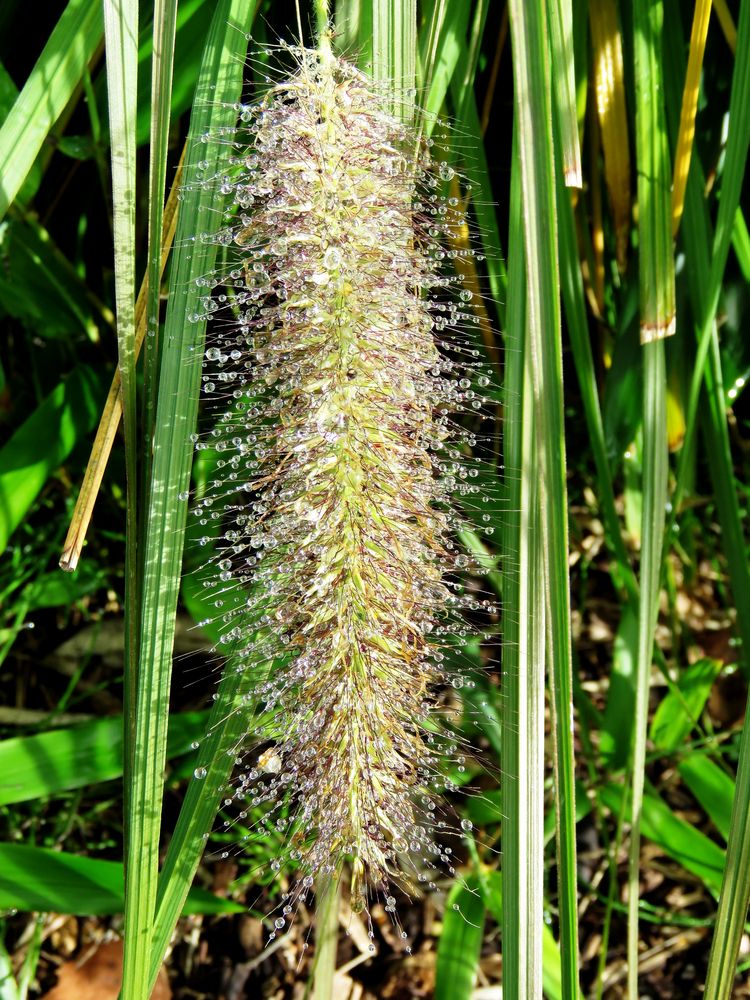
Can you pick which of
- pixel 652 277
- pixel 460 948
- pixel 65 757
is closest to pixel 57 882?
pixel 65 757

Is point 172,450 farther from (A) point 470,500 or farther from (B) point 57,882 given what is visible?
(B) point 57,882

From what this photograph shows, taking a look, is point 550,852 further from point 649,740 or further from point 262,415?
point 262,415

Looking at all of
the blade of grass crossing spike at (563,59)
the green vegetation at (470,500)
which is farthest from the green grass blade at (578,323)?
the blade of grass crossing spike at (563,59)

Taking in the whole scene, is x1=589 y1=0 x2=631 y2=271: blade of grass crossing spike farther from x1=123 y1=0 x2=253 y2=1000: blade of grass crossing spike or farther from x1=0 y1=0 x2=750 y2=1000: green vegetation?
x1=123 y1=0 x2=253 y2=1000: blade of grass crossing spike

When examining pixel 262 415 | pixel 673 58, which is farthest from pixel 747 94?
pixel 262 415

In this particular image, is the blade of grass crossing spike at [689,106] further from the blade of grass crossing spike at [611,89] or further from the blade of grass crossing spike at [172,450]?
the blade of grass crossing spike at [172,450]

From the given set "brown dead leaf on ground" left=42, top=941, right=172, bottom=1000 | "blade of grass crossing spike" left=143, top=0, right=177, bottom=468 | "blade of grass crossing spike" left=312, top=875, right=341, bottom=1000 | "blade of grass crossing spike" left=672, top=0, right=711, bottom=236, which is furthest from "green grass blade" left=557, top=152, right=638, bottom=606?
"brown dead leaf on ground" left=42, top=941, right=172, bottom=1000

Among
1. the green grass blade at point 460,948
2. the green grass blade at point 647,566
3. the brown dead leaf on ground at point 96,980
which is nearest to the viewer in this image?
the green grass blade at point 647,566
